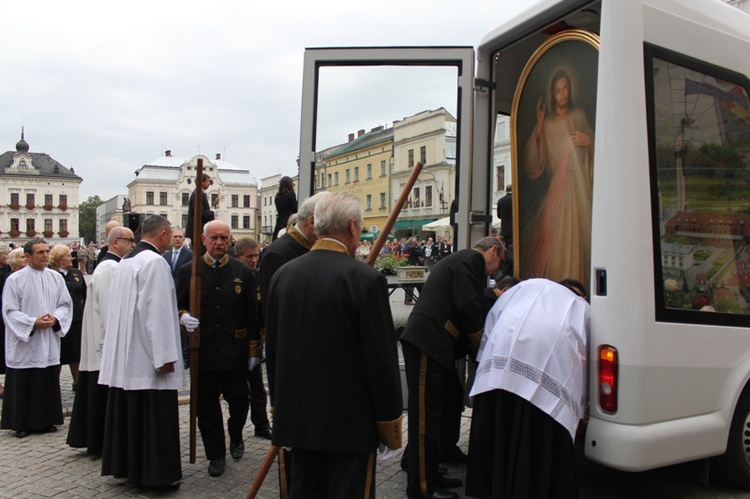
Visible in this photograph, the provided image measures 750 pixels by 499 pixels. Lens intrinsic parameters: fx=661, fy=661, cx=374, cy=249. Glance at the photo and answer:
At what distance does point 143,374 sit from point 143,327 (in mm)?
342

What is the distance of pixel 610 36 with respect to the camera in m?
3.83

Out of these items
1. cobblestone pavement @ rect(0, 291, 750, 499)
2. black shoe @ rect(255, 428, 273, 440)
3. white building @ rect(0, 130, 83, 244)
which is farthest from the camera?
white building @ rect(0, 130, 83, 244)

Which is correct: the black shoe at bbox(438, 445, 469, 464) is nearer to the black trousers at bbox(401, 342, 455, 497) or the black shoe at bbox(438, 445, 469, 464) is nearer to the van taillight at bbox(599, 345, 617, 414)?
the black trousers at bbox(401, 342, 455, 497)

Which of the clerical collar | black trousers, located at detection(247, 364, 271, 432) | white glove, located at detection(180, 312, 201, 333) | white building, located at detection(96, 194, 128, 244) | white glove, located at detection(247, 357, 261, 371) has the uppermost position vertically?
white building, located at detection(96, 194, 128, 244)

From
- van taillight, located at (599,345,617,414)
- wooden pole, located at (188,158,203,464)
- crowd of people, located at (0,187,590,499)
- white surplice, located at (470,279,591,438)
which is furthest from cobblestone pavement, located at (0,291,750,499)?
white surplice, located at (470,279,591,438)

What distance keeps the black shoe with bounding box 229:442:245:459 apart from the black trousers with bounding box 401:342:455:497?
1699 millimetres

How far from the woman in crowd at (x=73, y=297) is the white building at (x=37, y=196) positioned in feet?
302

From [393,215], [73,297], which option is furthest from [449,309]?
[73,297]

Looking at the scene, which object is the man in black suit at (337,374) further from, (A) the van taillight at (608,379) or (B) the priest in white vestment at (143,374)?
(B) the priest in white vestment at (143,374)

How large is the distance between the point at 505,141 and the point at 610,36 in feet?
8.95

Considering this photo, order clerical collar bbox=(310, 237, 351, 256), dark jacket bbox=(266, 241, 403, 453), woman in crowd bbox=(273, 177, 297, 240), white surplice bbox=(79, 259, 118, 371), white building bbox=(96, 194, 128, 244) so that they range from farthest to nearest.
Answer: white building bbox=(96, 194, 128, 244) < woman in crowd bbox=(273, 177, 297, 240) < white surplice bbox=(79, 259, 118, 371) < clerical collar bbox=(310, 237, 351, 256) < dark jacket bbox=(266, 241, 403, 453)

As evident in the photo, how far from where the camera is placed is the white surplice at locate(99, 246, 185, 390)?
4.80 m

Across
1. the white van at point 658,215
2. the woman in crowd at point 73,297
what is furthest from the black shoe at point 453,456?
the woman in crowd at point 73,297

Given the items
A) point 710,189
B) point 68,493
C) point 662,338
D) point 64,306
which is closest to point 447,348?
point 662,338
